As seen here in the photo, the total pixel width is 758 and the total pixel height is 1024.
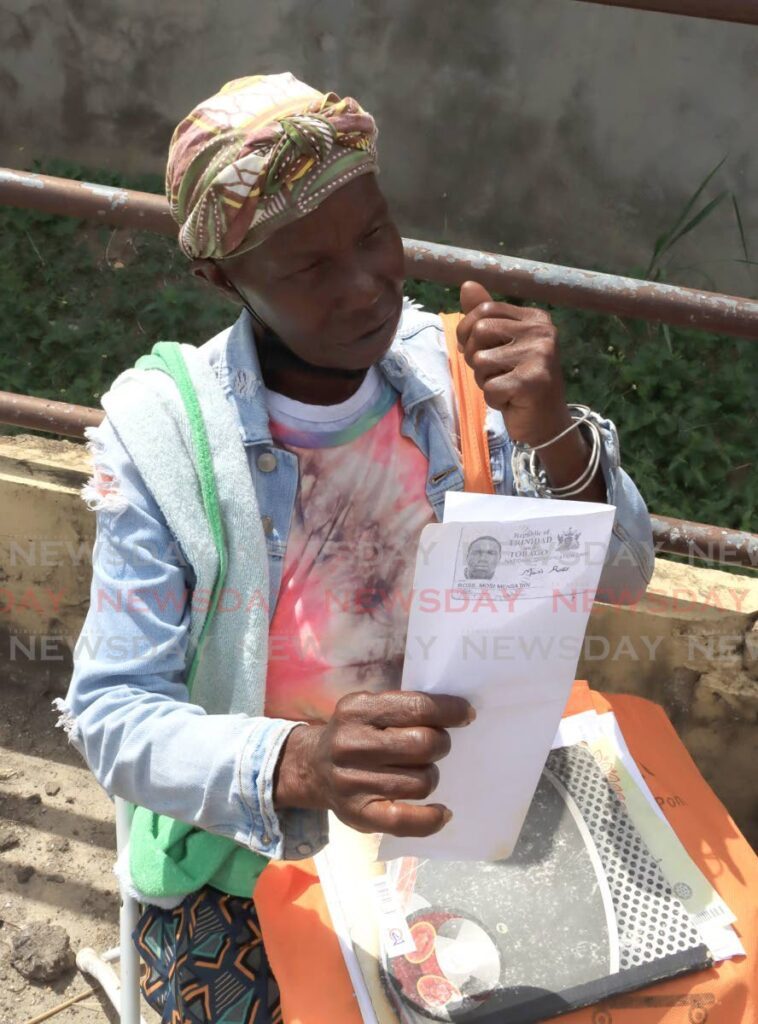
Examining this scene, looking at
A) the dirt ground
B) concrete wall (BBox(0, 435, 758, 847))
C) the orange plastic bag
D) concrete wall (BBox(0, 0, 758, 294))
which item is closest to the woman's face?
the orange plastic bag

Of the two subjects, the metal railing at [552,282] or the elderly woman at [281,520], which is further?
the metal railing at [552,282]

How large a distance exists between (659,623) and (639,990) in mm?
854

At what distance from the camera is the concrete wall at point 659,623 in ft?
6.97

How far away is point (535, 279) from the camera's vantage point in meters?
1.80

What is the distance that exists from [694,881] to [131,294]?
10.7 ft

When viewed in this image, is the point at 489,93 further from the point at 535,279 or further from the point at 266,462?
the point at 266,462

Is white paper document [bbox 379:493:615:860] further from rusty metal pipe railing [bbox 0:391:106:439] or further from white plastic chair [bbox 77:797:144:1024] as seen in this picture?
rusty metal pipe railing [bbox 0:391:106:439]

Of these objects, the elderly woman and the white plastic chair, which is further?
the white plastic chair

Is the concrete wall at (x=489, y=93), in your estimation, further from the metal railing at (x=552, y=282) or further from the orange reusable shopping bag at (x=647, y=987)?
the orange reusable shopping bag at (x=647, y=987)

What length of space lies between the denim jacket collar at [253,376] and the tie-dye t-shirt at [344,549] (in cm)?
2

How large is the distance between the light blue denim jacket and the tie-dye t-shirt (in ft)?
0.09

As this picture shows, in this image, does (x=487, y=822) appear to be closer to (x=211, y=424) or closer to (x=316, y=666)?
(x=316, y=666)

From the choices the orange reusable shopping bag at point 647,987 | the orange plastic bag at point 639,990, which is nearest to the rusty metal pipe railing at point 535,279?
the orange reusable shopping bag at point 647,987

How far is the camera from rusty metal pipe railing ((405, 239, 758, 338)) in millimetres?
1772
